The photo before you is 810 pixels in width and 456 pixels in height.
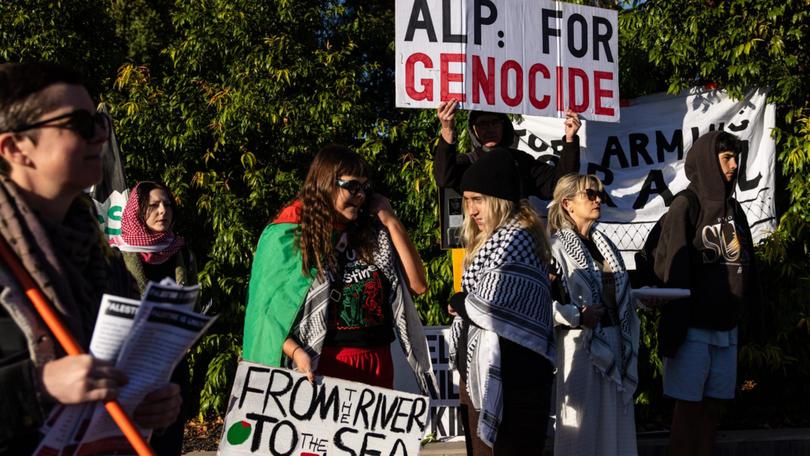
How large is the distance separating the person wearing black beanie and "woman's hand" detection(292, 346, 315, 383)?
0.80 meters

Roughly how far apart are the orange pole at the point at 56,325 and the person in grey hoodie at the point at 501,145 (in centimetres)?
371

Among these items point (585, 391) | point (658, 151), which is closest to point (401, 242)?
point (585, 391)

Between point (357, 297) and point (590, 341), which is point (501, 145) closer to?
point (590, 341)

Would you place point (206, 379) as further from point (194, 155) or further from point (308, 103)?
point (308, 103)

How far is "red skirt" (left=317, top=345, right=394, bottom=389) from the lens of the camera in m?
4.21

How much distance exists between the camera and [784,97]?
7605mm

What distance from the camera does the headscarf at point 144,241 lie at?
5.31 metres

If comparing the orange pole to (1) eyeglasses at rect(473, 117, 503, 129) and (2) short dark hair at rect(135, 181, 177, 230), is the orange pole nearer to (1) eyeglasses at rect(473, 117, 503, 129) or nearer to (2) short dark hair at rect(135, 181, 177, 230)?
(2) short dark hair at rect(135, 181, 177, 230)

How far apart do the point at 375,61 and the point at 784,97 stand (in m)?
3.48

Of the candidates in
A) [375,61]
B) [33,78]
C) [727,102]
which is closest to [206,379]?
[375,61]

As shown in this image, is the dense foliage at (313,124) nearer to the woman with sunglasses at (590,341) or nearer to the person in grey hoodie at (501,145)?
the person in grey hoodie at (501,145)

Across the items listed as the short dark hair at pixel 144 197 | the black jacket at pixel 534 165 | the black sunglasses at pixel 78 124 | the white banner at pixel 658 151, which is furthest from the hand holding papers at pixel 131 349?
the white banner at pixel 658 151

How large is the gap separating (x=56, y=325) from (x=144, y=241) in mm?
→ 3470

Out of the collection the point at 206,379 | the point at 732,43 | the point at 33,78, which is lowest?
the point at 206,379
